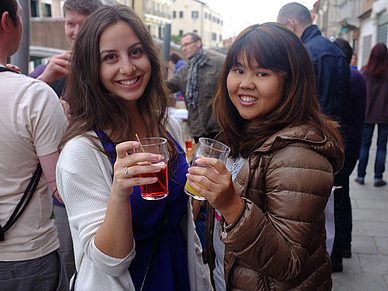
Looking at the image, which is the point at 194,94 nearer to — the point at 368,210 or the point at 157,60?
the point at 368,210

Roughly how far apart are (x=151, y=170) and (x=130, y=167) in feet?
0.26

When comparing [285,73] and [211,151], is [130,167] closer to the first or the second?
[211,151]

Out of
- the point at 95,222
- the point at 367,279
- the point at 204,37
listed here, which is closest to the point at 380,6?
the point at 367,279

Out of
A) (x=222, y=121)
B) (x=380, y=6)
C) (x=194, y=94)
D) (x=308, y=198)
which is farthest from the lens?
(x=380, y=6)

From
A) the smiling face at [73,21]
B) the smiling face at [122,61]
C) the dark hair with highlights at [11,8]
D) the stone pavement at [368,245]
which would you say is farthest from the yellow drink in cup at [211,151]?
the stone pavement at [368,245]

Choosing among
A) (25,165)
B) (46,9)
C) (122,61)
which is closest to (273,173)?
(122,61)

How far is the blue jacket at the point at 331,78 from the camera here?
11.0ft

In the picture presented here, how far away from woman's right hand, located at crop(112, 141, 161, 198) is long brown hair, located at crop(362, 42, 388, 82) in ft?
18.3

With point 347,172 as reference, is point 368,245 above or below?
below

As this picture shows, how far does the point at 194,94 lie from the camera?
17.6 feet

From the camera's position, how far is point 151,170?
1259mm

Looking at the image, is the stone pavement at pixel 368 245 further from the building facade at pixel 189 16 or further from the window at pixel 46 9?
the building facade at pixel 189 16

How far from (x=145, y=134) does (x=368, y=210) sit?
424cm

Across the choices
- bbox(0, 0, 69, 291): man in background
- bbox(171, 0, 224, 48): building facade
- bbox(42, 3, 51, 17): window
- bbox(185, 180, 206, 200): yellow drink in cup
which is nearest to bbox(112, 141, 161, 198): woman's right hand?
bbox(185, 180, 206, 200): yellow drink in cup
